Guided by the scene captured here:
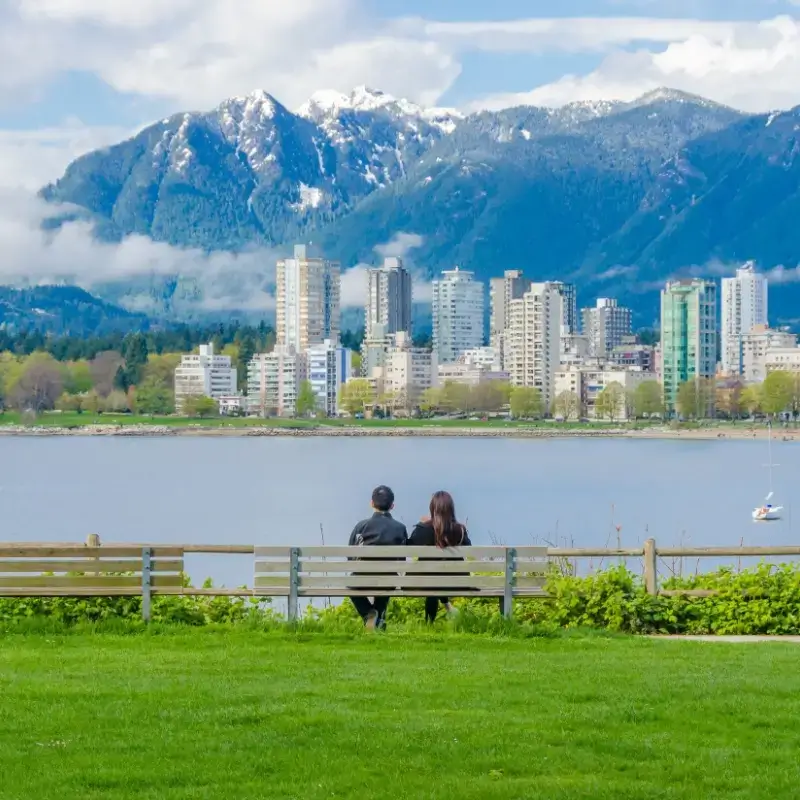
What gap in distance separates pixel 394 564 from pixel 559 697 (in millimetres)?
3993

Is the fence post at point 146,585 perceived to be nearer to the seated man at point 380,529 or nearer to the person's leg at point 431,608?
the seated man at point 380,529

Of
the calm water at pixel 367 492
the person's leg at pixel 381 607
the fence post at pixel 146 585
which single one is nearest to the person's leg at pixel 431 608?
the person's leg at pixel 381 607

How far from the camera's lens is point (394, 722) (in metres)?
8.98

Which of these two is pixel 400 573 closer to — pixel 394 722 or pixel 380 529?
pixel 380 529

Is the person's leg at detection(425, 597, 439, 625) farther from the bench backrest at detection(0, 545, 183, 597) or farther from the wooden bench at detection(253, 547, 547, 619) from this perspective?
the bench backrest at detection(0, 545, 183, 597)

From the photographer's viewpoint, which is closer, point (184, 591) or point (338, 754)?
point (338, 754)

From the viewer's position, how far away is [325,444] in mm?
180125

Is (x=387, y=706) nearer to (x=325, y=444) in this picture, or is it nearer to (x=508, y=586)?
(x=508, y=586)

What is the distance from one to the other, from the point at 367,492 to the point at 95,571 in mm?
70901

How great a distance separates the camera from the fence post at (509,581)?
1376 cm

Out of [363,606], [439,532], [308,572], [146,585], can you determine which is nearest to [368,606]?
[363,606]

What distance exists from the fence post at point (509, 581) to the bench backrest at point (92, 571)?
120 inches

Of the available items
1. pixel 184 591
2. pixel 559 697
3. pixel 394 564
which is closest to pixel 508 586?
pixel 394 564

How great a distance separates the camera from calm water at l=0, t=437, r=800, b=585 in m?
59.8
